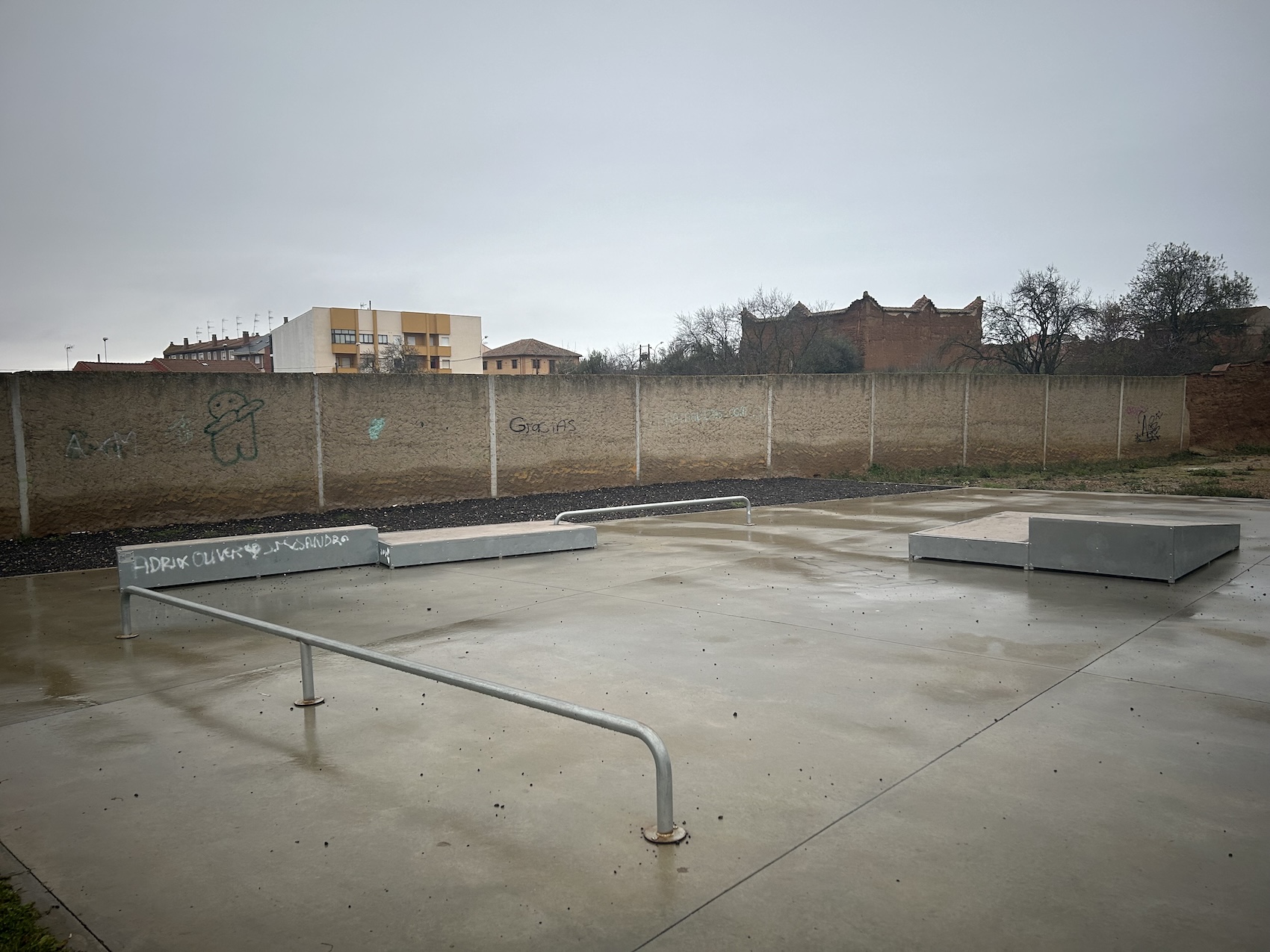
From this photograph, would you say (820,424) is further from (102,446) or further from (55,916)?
(55,916)

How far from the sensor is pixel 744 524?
13.5 m

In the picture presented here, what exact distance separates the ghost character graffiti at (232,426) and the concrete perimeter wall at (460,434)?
0.02 metres

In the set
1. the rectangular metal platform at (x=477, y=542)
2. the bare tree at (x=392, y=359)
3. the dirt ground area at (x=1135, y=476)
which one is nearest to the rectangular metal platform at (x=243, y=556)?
the rectangular metal platform at (x=477, y=542)

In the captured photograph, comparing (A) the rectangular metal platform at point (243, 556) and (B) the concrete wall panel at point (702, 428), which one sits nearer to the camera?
(A) the rectangular metal platform at point (243, 556)

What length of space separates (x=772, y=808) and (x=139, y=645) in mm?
5456

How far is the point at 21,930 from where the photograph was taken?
9.70ft

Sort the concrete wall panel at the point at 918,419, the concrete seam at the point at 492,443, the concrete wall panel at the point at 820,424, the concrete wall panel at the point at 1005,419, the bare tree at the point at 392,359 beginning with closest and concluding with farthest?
1. the concrete seam at the point at 492,443
2. the concrete wall panel at the point at 820,424
3. the concrete wall panel at the point at 918,419
4. the concrete wall panel at the point at 1005,419
5. the bare tree at the point at 392,359

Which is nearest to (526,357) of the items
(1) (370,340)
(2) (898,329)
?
(1) (370,340)

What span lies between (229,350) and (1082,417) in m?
97.8

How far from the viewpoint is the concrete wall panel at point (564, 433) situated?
16703 millimetres

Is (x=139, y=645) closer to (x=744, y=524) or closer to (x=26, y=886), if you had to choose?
(x=26, y=886)

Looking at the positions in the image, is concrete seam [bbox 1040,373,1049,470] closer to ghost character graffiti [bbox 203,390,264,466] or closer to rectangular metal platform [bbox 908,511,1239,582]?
rectangular metal platform [bbox 908,511,1239,582]

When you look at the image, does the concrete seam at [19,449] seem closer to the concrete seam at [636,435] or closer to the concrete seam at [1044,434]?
the concrete seam at [636,435]

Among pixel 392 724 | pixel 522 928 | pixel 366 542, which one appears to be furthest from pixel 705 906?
pixel 366 542
